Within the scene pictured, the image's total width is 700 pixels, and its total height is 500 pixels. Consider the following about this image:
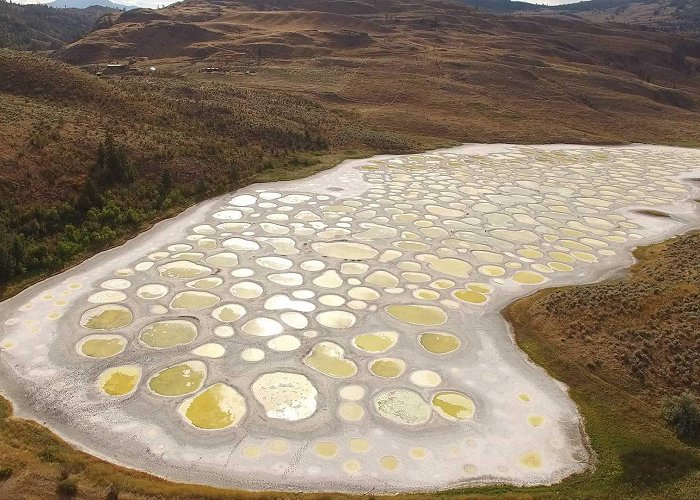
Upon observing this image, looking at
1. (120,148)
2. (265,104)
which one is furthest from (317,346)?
(265,104)

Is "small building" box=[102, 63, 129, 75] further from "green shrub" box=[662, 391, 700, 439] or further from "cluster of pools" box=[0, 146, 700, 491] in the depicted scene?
"green shrub" box=[662, 391, 700, 439]

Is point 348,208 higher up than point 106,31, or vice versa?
point 106,31

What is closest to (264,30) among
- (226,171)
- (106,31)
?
(106,31)

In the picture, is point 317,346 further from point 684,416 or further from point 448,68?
point 448,68

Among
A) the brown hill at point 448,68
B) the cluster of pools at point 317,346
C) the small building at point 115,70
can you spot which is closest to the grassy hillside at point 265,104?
the brown hill at point 448,68

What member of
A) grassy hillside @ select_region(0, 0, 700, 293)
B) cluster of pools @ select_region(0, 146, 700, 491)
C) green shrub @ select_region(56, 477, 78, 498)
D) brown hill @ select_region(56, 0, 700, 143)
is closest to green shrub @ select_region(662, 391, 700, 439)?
cluster of pools @ select_region(0, 146, 700, 491)

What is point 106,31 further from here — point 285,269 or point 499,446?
point 499,446
